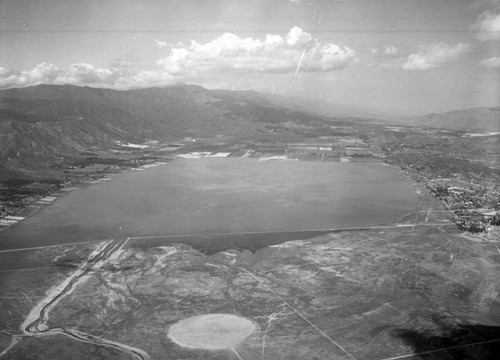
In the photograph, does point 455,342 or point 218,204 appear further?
point 218,204

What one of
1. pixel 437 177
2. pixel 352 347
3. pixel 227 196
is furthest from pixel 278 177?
pixel 352 347

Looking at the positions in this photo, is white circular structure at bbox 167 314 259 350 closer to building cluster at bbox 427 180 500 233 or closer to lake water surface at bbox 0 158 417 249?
lake water surface at bbox 0 158 417 249

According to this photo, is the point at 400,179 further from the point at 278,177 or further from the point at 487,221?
the point at 487,221

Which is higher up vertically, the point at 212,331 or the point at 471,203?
the point at 471,203

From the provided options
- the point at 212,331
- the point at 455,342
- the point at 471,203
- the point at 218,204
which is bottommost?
the point at 212,331

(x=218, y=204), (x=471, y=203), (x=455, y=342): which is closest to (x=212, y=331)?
(x=455, y=342)

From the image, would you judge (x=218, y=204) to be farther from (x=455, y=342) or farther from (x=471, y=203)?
(x=455, y=342)
